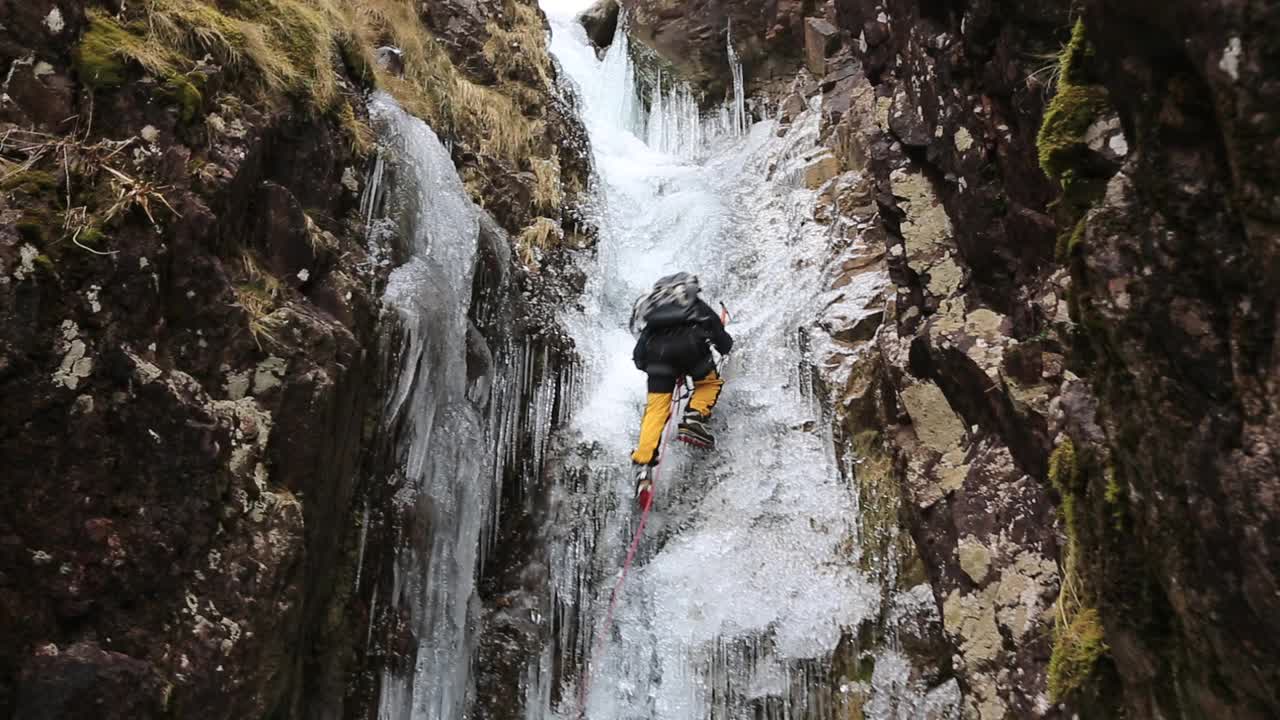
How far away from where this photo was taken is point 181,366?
3.66 meters

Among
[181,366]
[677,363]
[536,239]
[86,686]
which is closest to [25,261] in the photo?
[181,366]

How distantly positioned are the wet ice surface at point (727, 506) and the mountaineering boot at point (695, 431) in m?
0.24

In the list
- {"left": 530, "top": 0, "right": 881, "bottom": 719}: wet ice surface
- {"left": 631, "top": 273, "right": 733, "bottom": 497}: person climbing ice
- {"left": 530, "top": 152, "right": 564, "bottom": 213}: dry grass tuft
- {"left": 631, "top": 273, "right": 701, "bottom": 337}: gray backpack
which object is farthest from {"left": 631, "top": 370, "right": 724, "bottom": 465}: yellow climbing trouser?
{"left": 530, "top": 152, "right": 564, "bottom": 213}: dry grass tuft

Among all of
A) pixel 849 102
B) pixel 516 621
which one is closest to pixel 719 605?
pixel 516 621

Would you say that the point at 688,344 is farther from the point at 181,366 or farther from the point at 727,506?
the point at 181,366

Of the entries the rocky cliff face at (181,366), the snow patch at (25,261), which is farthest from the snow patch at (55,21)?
the snow patch at (25,261)

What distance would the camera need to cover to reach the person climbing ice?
6.30m

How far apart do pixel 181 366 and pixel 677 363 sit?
3648mm

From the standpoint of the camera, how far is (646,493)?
622cm

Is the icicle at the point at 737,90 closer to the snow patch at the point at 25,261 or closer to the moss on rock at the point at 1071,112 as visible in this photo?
the moss on rock at the point at 1071,112

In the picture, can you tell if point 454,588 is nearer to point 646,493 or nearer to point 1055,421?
point 646,493

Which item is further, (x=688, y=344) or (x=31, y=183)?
(x=688, y=344)

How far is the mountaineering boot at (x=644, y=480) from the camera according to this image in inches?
245

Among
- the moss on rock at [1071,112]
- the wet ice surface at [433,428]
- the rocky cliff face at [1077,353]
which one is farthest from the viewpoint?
the wet ice surface at [433,428]
